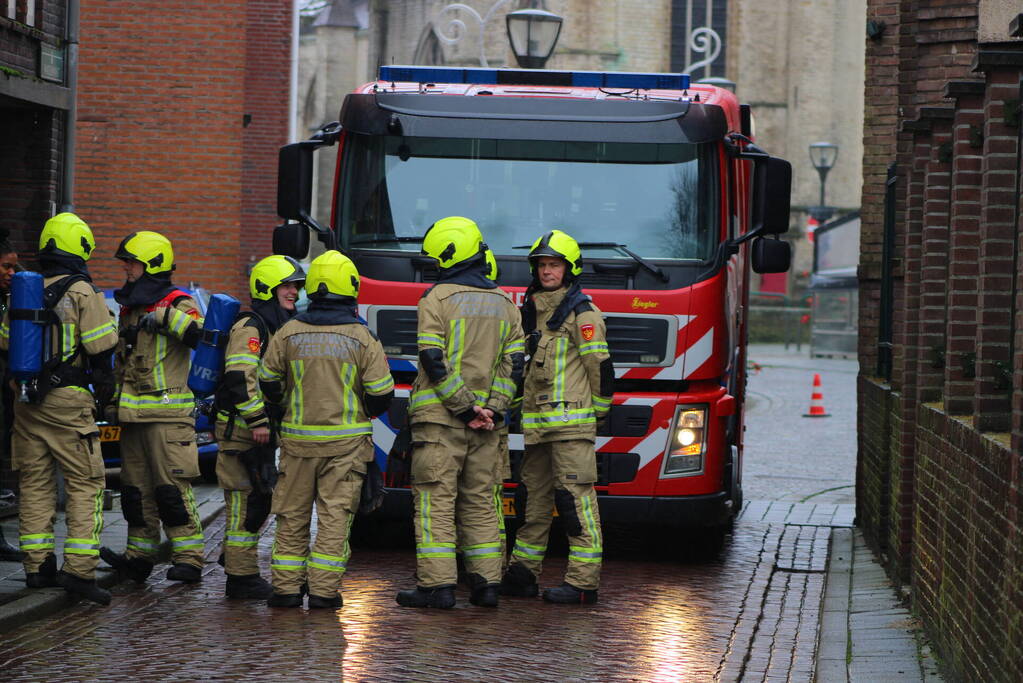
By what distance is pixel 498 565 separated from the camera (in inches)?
335

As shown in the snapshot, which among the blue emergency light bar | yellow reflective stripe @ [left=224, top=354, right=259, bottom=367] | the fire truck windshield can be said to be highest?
the blue emergency light bar

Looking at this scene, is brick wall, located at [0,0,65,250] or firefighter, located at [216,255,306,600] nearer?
firefighter, located at [216,255,306,600]

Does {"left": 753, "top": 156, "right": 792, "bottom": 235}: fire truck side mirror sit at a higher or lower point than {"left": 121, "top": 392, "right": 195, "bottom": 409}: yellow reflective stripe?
higher

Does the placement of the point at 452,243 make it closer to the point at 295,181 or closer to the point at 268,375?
the point at 268,375

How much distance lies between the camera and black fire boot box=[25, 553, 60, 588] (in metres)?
8.34

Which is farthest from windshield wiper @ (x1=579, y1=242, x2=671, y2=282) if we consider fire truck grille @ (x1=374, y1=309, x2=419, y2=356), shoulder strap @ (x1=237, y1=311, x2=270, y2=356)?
shoulder strap @ (x1=237, y1=311, x2=270, y2=356)

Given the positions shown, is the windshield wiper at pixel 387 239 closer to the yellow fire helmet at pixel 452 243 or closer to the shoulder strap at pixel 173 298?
the yellow fire helmet at pixel 452 243

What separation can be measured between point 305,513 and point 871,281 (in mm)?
5683

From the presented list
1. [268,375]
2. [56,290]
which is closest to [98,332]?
[56,290]

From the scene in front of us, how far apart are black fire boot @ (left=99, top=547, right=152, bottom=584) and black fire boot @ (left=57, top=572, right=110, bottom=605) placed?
0.71m

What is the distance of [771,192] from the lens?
9.93 metres

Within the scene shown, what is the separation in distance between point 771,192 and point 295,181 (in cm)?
284

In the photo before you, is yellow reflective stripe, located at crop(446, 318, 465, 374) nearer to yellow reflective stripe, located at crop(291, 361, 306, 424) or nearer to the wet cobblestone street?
yellow reflective stripe, located at crop(291, 361, 306, 424)

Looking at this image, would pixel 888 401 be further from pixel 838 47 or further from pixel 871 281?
pixel 838 47
